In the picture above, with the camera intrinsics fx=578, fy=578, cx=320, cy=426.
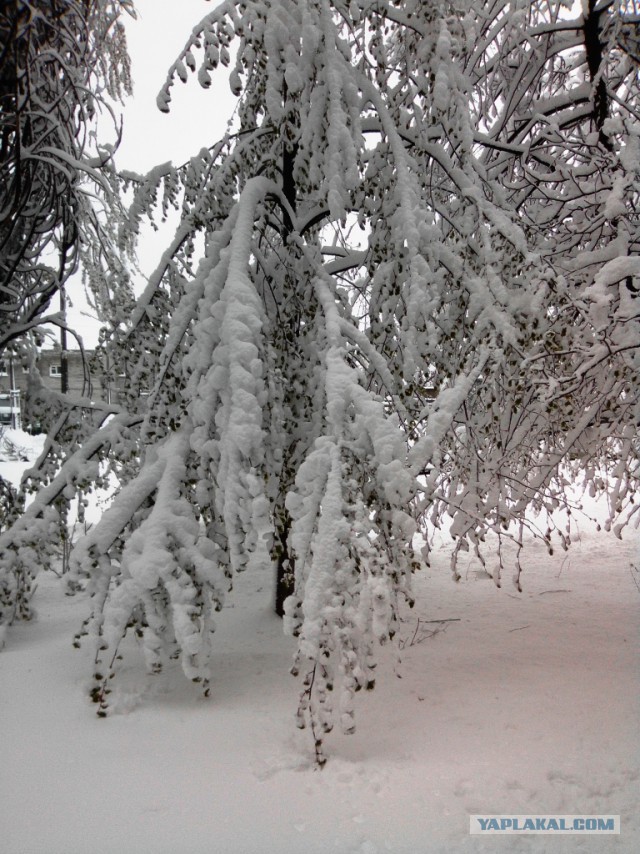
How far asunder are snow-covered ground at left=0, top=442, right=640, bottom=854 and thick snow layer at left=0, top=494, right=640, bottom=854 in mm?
11

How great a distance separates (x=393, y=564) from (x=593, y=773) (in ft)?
Result: 6.04

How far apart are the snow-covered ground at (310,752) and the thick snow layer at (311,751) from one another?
11mm

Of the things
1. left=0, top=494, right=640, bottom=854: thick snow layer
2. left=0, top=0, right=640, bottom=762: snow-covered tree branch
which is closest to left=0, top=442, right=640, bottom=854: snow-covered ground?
left=0, top=494, right=640, bottom=854: thick snow layer

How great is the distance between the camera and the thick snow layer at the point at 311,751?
2805mm

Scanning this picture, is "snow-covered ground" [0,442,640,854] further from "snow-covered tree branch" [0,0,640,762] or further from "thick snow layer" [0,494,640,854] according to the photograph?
"snow-covered tree branch" [0,0,640,762]

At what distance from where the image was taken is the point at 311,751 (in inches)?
138

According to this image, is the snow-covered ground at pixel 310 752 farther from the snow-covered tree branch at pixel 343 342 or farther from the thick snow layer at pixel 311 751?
the snow-covered tree branch at pixel 343 342

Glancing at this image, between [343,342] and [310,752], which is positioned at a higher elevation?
[343,342]

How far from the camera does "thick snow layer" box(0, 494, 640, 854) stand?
110 inches

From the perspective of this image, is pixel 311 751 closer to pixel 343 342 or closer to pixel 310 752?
pixel 310 752

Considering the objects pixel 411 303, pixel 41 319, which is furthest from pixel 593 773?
pixel 41 319

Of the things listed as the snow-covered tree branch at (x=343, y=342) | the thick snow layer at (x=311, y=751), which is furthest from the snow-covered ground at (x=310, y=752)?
the snow-covered tree branch at (x=343, y=342)

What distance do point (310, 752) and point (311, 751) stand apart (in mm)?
15

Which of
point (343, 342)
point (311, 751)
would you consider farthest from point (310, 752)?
point (343, 342)
